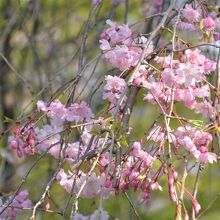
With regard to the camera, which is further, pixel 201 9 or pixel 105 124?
pixel 201 9

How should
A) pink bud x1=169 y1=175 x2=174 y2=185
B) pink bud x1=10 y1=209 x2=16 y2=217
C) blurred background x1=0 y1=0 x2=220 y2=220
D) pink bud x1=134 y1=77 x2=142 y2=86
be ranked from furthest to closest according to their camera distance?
blurred background x1=0 y1=0 x2=220 y2=220 → pink bud x1=10 y1=209 x2=16 y2=217 → pink bud x1=134 y1=77 x2=142 y2=86 → pink bud x1=169 y1=175 x2=174 y2=185

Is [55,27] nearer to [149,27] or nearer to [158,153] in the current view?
[149,27]

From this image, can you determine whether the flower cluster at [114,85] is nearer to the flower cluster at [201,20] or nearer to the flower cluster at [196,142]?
the flower cluster at [196,142]

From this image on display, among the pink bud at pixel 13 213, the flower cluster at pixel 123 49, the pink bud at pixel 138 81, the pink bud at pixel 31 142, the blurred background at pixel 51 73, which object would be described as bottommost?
the blurred background at pixel 51 73

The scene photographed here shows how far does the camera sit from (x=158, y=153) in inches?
87.7

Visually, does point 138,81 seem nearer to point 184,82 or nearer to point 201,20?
point 184,82

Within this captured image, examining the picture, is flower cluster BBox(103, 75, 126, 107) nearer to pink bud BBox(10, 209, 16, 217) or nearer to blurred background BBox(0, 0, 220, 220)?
pink bud BBox(10, 209, 16, 217)

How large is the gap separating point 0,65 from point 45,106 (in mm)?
2657

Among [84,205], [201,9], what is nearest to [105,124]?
[201,9]

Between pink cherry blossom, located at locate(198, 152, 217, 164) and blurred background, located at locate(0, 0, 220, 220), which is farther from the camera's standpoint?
A: blurred background, located at locate(0, 0, 220, 220)

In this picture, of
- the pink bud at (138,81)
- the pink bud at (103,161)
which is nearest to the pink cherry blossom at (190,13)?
the pink bud at (138,81)

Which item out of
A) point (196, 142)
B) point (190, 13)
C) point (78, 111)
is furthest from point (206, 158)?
point (190, 13)

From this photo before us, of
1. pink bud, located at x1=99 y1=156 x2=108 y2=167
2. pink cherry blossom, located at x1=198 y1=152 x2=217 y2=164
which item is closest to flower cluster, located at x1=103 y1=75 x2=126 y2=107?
pink bud, located at x1=99 y1=156 x2=108 y2=167

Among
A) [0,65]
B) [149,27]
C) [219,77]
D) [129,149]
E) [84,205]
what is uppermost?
[219,77]
